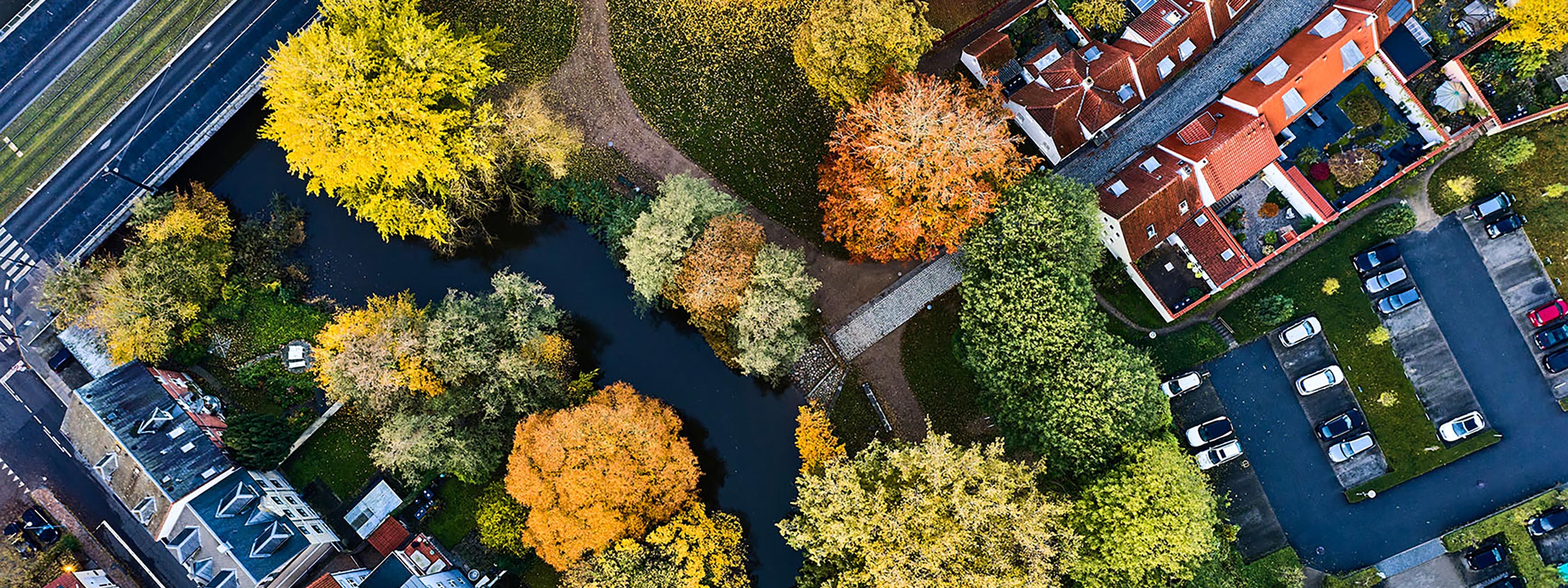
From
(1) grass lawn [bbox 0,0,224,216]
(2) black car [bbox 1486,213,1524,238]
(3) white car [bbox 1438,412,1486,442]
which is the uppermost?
(1) grass lawn [bbox 0,0,224,216]

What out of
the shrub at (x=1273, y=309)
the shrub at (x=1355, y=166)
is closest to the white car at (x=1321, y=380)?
the shrub at (x=1273, y=309)

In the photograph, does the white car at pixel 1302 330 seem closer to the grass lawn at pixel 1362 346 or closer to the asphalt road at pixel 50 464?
the grass lawn at pixel 1362 346

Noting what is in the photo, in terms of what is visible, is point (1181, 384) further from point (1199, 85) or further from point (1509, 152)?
point (1509, 152)

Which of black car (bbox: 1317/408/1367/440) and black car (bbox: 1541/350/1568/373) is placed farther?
black car (bbox: 1317/408/1367/440)

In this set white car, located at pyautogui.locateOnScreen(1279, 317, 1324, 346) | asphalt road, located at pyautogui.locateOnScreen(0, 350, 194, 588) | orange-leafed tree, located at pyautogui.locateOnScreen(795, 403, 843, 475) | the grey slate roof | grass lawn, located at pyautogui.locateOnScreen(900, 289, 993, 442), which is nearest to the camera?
the grey slate roof

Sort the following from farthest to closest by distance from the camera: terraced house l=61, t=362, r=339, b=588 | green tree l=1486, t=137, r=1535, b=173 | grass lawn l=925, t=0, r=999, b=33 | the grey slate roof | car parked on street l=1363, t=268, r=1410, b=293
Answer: grass lawn l=925, t=0, r=999, b=33, car parked on street l=1363, t=268, r=1410, b=293, green tree l=1486, t=137, r=1535, b=173, the grey slate roof, terraced house l=61, t=362, r=339, b=588

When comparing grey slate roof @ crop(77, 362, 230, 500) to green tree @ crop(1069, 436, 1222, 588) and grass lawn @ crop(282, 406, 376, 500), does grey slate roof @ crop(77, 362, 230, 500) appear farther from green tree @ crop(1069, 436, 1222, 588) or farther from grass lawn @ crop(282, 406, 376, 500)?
green tree @ crop(1069, 436, 1222, 588)

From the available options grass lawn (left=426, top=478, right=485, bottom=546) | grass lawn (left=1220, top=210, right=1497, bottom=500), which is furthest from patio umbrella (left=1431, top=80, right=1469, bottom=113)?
grass lawn (left=426, top=478, right=485, bottom=546)
